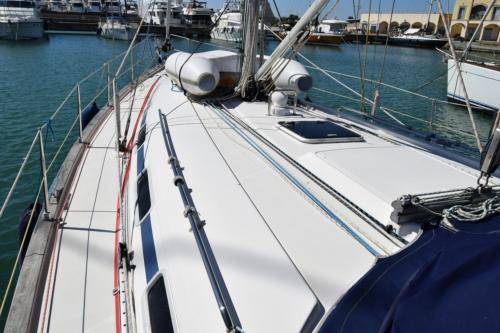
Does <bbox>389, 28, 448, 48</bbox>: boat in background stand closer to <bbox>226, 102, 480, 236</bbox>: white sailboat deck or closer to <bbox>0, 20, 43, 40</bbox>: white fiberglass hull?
<bbox>0, 20, 43, 40</bbox>: white fiberglass hull

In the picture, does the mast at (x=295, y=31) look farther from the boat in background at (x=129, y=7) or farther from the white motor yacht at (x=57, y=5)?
the white motor yacht at (x=57, y=5)

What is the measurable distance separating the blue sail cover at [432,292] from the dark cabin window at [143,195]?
7.44ft

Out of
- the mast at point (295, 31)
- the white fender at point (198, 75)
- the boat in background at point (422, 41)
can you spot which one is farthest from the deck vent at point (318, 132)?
the boat in background at point (422, 41)

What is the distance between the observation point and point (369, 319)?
1.90 meters

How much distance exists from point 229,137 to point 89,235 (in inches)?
81.6

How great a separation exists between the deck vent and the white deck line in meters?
2.38

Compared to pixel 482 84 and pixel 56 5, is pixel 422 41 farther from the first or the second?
pixel 56 5

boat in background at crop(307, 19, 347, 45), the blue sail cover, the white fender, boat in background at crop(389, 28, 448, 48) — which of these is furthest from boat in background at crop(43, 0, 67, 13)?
the blue sail cover

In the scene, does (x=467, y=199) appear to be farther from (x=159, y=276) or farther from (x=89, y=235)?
(x=89, y=235)

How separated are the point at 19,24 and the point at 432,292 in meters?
48.1

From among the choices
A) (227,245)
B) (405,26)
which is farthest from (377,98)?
(405,26)

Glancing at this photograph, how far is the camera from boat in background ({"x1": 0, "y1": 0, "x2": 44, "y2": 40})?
129 feet

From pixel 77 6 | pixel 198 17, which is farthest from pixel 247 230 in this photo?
pixel 77 6

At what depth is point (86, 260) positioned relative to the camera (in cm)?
363
